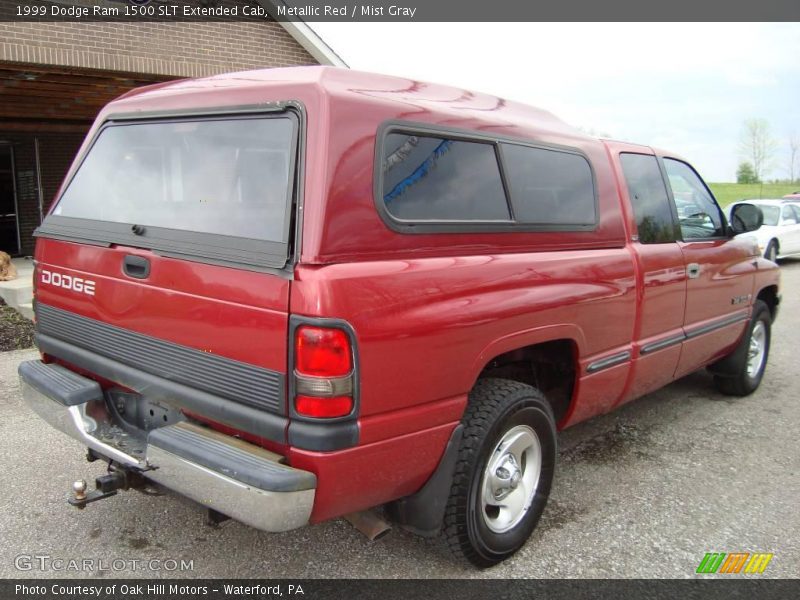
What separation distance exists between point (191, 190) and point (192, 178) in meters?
0.06

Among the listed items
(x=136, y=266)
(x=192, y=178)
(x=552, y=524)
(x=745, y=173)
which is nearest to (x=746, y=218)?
(x=552, y=524)

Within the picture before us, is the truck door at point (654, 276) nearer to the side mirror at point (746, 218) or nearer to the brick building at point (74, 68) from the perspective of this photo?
the side mirror at point (746, 218)

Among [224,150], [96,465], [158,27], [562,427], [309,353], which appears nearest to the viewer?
[309,353]

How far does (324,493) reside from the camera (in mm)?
2324

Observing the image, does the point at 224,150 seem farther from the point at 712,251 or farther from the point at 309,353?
the point at 712,251

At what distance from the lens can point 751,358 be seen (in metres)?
5.61

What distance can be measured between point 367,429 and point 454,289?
2.13 ft

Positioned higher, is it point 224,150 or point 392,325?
point 224,150

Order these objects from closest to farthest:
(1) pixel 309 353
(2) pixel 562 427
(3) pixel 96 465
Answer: (1) pixel 309 353, (2) pixel 562 427, (3) pixel 96 465

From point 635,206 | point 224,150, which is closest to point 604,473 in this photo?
point 635,206

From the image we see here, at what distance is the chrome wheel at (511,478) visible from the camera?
9.81 feet

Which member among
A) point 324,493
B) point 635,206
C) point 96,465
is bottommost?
point 96,465

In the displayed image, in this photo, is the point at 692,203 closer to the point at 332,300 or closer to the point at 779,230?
the point at 332,300

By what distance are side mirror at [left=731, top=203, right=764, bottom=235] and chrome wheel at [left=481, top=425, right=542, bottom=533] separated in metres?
2.65
